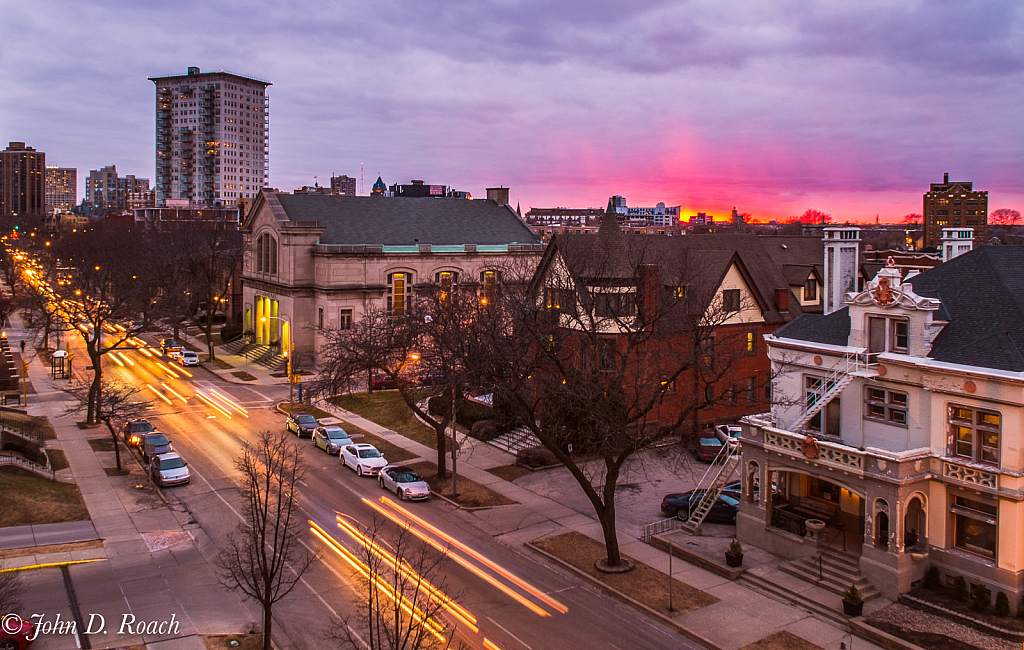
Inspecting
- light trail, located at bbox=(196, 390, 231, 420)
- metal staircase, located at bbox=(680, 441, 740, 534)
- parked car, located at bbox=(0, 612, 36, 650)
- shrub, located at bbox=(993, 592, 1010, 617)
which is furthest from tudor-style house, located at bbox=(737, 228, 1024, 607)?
light trail, located at bbox=(196, 390, 231, 420)

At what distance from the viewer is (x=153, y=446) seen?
3881cm

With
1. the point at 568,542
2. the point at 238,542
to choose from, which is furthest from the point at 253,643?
the point at 568,542

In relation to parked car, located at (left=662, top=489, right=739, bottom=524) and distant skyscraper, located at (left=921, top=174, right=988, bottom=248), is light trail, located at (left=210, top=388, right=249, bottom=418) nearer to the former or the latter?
parked car, located at (left=662, top=489, right=739, bottom=524)

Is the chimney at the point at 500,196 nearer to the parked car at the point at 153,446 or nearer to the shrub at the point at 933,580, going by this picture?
the parked car at the point at 153,446

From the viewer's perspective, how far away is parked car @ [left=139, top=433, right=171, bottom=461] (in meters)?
38.4

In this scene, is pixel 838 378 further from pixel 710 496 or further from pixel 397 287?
pixel 397 287

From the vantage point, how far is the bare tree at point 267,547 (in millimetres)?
18516

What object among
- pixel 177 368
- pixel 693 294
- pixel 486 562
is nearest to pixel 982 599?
pixel 486 562

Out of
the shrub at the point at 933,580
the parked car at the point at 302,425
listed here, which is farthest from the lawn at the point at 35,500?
the shrub at the point at 933,580

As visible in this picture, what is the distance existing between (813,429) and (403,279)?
45.7 meters

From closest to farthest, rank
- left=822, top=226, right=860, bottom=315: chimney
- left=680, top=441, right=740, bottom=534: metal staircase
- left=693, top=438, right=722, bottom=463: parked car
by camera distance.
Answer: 1. left=680, top=441, right=740, bottom=534: metal staircase
2. left=822, top=226, right=860, bottom=315: chimney
3. left=693, top=438, right=722, bottom=463: parked car

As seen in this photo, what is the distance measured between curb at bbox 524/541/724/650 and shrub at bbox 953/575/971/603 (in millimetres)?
7911

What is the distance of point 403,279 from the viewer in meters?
69.3

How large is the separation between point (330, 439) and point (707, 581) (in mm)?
22603
